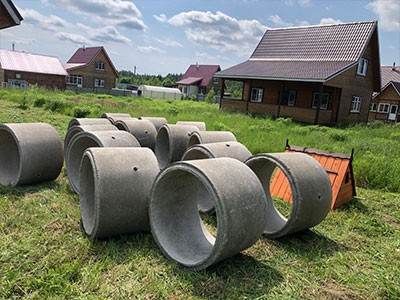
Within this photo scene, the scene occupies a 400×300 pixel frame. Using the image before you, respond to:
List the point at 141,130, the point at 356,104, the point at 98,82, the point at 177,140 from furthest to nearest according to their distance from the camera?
the point at 98,82, the point at 356,104, the point at 141,130, the point at 177,140

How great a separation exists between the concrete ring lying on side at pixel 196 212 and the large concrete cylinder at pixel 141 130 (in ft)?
11.2

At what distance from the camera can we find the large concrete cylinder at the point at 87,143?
5.30 metres

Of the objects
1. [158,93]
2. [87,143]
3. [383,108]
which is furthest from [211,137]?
[158,93]

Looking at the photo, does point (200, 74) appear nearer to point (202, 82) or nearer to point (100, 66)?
point (202, 82)

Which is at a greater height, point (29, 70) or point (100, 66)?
point (100, 66)

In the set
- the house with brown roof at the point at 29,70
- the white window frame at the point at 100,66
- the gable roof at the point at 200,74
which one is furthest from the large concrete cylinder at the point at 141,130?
the gable roof at the point at 200,74

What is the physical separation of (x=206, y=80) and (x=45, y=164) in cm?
5617

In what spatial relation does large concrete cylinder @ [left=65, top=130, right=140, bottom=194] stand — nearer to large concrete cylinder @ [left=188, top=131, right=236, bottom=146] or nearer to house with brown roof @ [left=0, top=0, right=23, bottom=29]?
large concrete cylinder @ [left=188, top=131, right=236, bottom=146]

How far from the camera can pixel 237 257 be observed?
4105 mm

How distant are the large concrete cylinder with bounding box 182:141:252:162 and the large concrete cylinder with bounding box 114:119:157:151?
238 centimetres

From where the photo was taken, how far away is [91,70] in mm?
46031

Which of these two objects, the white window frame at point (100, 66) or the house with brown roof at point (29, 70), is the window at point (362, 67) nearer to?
the house with brown roof at point (29, 70)

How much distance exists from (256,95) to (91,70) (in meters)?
27.6

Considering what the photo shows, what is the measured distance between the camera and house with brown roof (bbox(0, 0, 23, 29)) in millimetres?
8812
